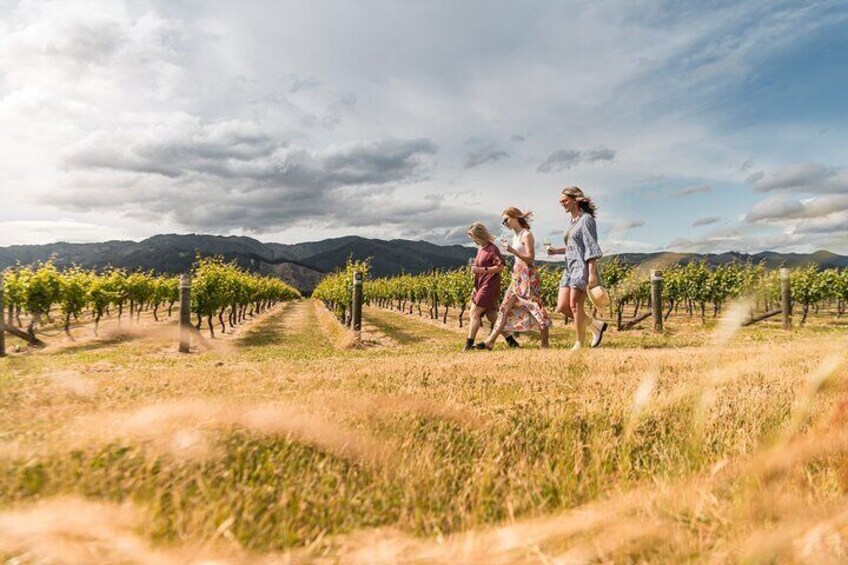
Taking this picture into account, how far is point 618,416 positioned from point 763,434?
0.46 m

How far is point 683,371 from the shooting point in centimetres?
308

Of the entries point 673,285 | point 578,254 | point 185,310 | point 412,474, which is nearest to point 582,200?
point 578,254

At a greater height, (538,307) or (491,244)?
(491,244)

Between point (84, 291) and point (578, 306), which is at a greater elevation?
point (578, 306)

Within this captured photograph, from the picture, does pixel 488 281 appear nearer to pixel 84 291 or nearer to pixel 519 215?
pixel 519 215

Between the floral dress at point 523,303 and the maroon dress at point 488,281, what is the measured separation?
35 centimetres

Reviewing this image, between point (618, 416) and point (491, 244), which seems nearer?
point (618, 416)

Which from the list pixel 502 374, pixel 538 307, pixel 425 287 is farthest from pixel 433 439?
pixel 425 287

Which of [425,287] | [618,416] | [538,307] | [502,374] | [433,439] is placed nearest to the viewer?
[433,439]

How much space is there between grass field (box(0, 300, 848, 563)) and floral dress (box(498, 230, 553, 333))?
6042mm

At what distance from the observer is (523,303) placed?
8.27 m

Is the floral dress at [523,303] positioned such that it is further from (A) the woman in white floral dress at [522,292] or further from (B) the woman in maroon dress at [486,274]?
(B) the woman in maroon dress at [486,274]

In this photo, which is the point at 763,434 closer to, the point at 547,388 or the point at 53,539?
the point at 547,388

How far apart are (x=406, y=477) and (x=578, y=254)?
242 inches
